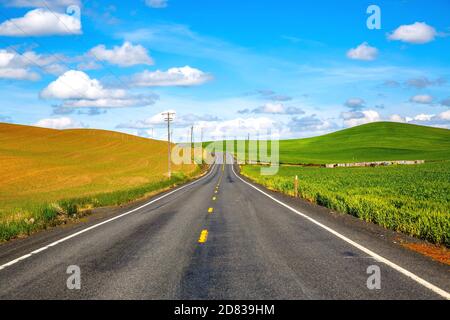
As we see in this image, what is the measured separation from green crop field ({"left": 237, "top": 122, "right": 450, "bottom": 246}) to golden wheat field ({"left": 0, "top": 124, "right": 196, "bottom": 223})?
14.7 metres

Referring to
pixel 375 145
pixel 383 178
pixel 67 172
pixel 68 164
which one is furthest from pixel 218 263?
pixel 375 145

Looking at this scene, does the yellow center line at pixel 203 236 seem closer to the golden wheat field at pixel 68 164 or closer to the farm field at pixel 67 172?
the farm field at pixel 67 172

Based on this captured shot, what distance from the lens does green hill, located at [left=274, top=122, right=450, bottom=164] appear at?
332ft

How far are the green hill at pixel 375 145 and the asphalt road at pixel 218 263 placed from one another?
282 feet

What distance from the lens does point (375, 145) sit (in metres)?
123

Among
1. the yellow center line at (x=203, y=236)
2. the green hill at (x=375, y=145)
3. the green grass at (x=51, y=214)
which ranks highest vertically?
the green hill at (x=375, y=145)

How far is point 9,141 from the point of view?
87.9 meters

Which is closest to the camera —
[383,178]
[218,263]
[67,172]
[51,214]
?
[218,263]

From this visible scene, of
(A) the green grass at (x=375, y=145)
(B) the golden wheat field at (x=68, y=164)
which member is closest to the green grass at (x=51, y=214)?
(B) the golden wheat field at (x=68, y=164)

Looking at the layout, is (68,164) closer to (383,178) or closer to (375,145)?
(383,178)

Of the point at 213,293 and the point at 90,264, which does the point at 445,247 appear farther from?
the point at 90,264

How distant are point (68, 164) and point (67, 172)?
11.8m

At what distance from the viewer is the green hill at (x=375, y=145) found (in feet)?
332
